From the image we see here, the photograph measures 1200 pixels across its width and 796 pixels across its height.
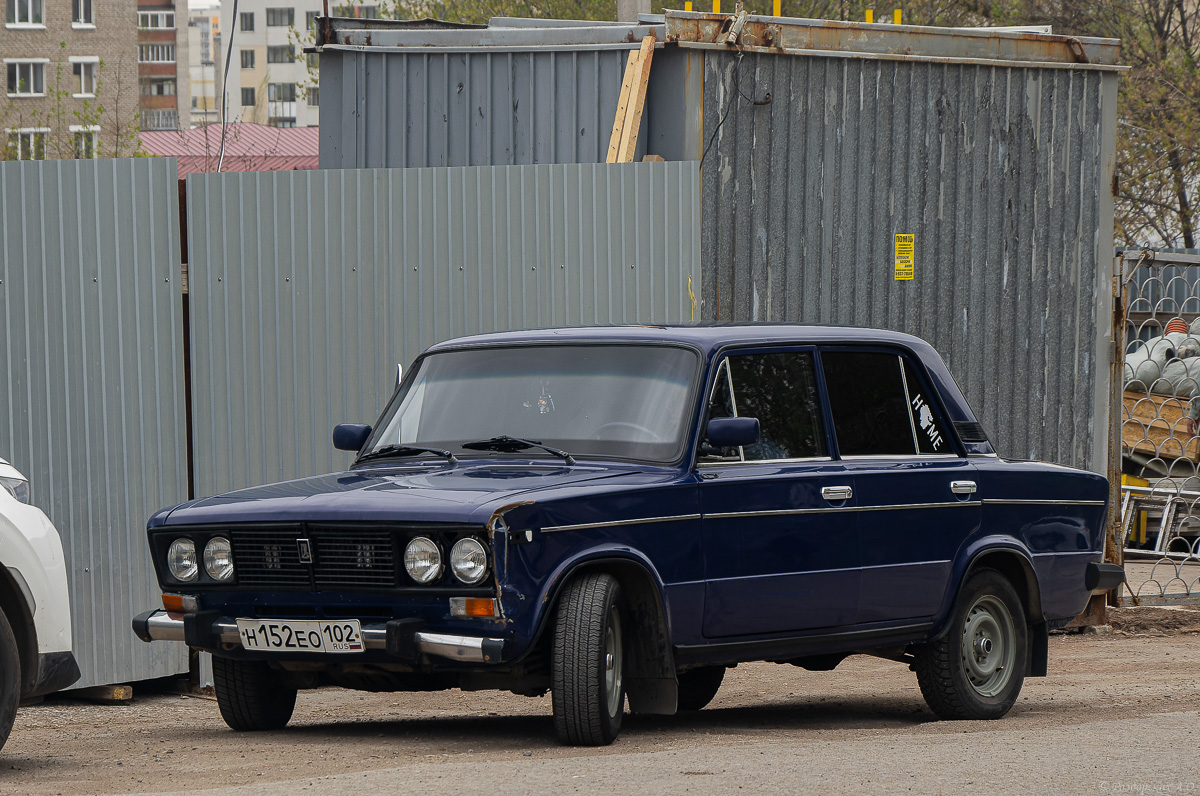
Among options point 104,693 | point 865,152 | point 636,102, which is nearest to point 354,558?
point 104,693

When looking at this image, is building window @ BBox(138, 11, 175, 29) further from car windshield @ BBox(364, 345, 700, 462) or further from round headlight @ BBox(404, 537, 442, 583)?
round headlight @ BBox(404, 537, 442, 583)

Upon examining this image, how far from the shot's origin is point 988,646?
787cm

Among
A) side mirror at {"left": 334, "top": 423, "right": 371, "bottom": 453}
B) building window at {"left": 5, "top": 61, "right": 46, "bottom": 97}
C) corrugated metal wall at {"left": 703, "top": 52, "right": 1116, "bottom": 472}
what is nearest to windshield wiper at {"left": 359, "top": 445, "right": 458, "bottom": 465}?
side mirror at {"left": 334, "top": 423, "right": 371, "bottom": 453}

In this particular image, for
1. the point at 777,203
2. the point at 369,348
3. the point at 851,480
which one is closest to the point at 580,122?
the point at 777,203

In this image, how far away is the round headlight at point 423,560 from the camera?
230 inches

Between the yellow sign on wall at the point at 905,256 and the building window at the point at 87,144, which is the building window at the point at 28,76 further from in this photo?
the yellow sign on wall at the point at 905,256

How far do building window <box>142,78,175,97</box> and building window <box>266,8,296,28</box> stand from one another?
1099 centimetres

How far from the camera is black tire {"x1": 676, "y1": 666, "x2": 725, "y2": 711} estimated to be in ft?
26.3

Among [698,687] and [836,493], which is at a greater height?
[836,493]

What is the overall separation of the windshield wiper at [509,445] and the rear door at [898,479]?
141cm

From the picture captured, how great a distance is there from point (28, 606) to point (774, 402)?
10.4 feet

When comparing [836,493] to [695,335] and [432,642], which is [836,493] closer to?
[695,335]

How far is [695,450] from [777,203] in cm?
459

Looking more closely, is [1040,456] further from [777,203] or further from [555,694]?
[555,694]
